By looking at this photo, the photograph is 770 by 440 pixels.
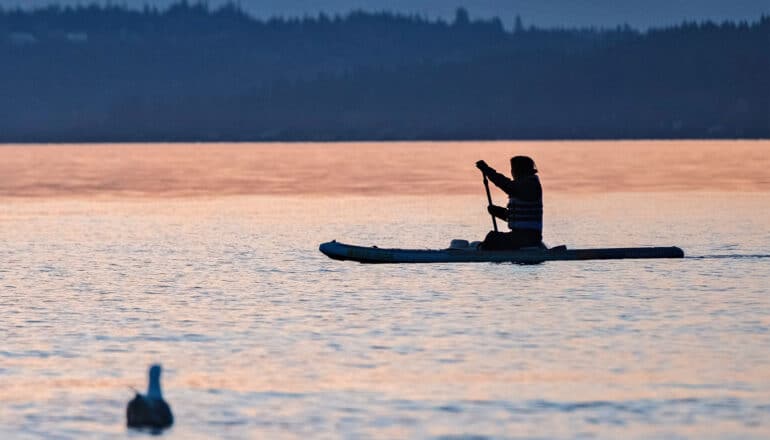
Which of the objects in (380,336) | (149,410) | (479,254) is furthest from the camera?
(479,254)

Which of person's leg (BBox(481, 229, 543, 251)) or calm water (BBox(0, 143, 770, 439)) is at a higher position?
person's leg (BBox(481, 229, 543, 251))

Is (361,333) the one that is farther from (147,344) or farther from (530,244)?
(530,244)

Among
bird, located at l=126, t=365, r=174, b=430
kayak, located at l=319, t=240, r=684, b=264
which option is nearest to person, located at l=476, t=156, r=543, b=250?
kayak, located at l=319, t=240, r=684, b=264

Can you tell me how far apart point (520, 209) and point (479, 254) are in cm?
104

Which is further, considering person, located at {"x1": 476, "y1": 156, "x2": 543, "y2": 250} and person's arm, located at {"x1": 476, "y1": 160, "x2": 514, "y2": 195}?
person, located at {"x1": 476, "y1": 156, "x2": 543, "y2": 250}

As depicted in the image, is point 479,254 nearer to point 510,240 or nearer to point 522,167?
point 510,240

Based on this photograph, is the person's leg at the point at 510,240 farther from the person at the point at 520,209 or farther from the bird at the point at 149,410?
the bird at the point at 149,410

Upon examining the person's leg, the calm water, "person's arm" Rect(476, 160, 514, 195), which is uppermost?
"person's arm" Rect(476, 160, 514, 195)

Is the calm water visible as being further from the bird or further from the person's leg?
the person's leg

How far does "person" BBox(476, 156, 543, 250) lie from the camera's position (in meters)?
28.9

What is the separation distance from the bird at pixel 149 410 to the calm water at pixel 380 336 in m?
0.16

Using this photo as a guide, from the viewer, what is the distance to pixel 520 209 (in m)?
28.9

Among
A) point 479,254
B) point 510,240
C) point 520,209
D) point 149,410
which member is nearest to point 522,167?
point 520,209

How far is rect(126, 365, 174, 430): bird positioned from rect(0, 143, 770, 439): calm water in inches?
6.1
